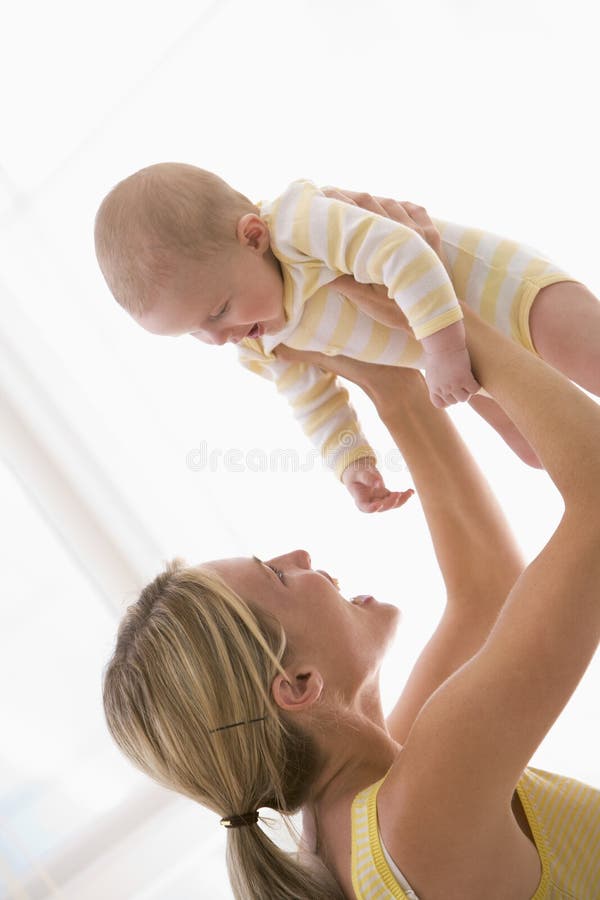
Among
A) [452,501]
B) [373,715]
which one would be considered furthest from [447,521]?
[373,715]

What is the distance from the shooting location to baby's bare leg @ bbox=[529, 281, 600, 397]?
1218 mm

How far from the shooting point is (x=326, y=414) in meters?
1.50

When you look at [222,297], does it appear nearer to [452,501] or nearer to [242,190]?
[452,501]

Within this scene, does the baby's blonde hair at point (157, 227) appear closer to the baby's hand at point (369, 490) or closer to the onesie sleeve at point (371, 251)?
the onesie sleeve at point (371, 251)

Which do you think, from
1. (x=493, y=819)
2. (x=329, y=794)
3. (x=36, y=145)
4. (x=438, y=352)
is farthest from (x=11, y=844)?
(x=36, y=145)

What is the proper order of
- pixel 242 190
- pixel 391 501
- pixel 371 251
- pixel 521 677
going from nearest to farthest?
pixel 521 677 → pixel 371 251 → pixel 391 501 → pixel 242 190

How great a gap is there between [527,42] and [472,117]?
0.19 m

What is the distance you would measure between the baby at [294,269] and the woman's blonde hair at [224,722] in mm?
409

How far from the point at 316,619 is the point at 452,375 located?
1.20ft

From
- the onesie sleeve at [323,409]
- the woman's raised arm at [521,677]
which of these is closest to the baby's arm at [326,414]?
the onesie sleeve at [323,409]

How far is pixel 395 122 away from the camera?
2.13 m

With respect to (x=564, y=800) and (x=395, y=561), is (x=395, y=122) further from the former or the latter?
(x=564, y=800)

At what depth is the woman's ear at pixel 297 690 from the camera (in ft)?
3.70

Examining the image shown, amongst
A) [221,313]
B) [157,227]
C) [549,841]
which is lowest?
[549,841]
